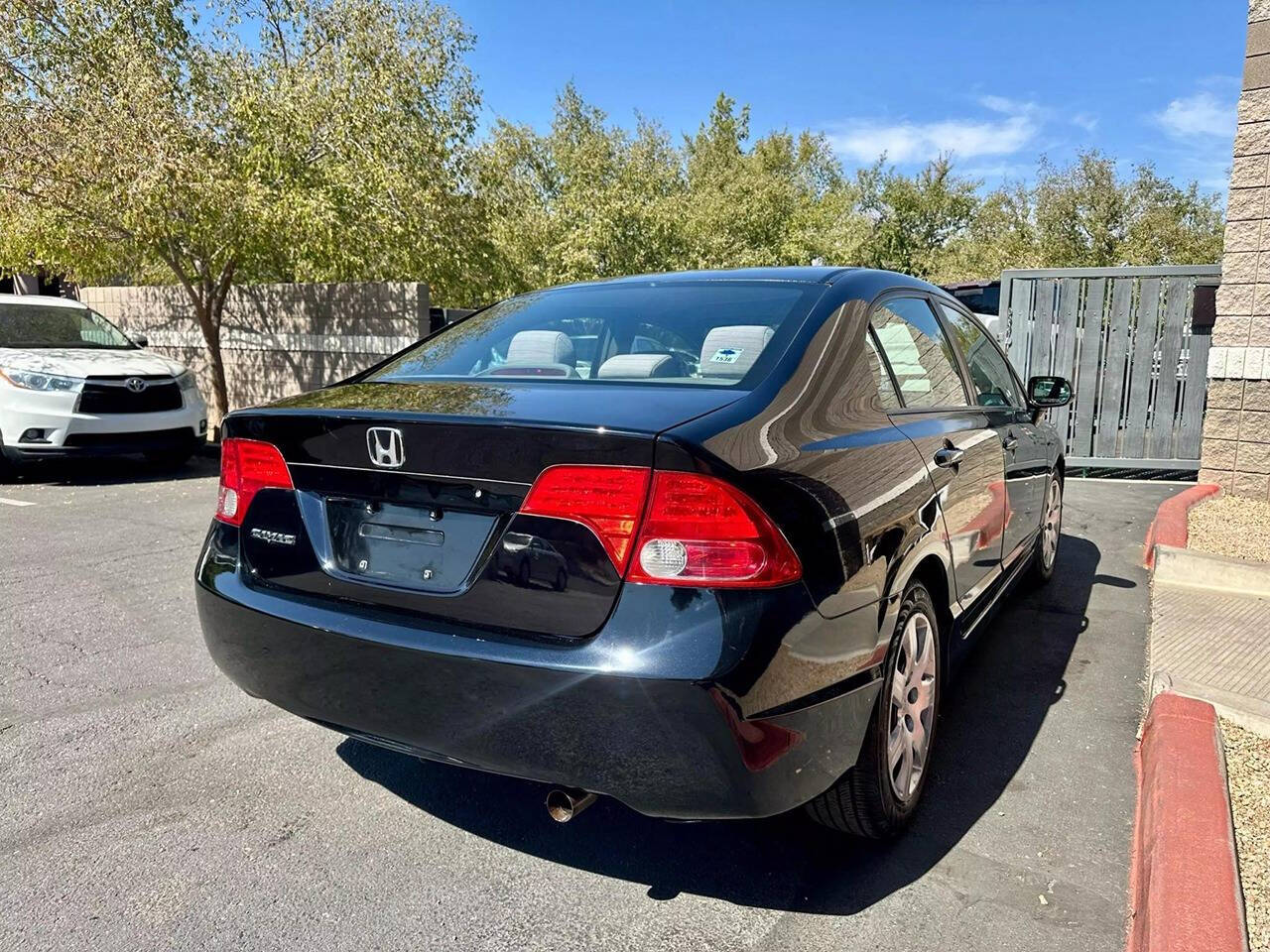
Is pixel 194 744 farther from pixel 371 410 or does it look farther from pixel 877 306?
pixel 877 306

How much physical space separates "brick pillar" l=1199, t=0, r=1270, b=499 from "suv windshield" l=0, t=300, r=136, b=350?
33.4 feet

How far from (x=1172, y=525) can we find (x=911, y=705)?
4038mm

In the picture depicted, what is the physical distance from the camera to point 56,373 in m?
8.31

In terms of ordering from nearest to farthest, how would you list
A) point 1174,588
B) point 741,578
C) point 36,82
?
point 741,578, point 1174,588, point 36,82

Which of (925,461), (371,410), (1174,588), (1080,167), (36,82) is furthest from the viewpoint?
(1080,167)

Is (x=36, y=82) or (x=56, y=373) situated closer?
(x=56, y=373)

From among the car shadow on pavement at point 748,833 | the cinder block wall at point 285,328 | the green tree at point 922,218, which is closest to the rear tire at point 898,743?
the car shadow on pavement at point 748,833

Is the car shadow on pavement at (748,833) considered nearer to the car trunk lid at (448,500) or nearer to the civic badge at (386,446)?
the car trunk lid at (448,500)

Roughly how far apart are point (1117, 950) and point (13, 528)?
7179 millimetres

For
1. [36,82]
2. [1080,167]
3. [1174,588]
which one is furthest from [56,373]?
[1080,167]

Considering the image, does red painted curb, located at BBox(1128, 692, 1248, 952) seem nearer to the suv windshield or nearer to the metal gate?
the metal gate

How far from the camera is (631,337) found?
3.09 metres

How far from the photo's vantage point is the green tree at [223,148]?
30.6 feet

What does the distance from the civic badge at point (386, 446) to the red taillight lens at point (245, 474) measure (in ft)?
1.08
